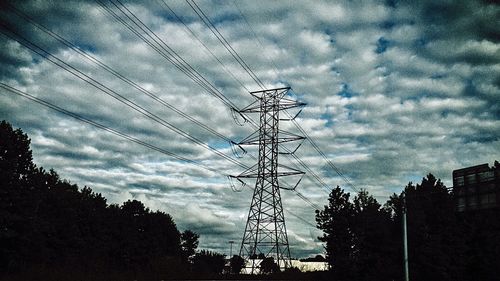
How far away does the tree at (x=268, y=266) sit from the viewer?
37178 mm

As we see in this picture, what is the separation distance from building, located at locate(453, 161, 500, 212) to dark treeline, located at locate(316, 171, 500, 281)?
30552mm

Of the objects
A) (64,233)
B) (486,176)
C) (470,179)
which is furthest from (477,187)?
(64,233)

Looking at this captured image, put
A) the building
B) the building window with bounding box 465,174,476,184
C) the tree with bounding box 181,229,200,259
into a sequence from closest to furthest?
1. the building
2. the building window with bounding box 465,174,476,184
3. the tree with bounding box 181,229,200,259

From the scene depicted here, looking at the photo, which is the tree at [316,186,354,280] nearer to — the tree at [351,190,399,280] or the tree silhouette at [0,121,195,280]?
the tree at [351,190,399,280]

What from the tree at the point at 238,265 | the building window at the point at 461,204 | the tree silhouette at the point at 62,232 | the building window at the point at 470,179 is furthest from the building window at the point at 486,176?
the tree silhouette at the point at 62,232

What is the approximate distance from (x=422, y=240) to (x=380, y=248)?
6051 millimetres

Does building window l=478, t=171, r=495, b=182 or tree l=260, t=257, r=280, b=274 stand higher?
building window l=478, t=171, r=495, b=182

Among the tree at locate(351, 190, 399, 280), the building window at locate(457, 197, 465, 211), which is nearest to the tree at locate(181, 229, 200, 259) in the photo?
the tree at locate(351, 190, 399, 280)

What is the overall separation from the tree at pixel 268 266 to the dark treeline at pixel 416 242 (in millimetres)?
18438

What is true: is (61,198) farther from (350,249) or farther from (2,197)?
(350,249)

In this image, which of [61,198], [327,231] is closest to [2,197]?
[61,198]

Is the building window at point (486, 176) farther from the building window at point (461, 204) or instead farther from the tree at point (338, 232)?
the tree at point (338, 232)

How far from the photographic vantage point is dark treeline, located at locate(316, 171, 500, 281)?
177 ft

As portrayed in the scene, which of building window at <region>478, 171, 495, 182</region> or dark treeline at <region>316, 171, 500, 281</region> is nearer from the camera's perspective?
building window at <region>478, 171, 495, 182</region>
